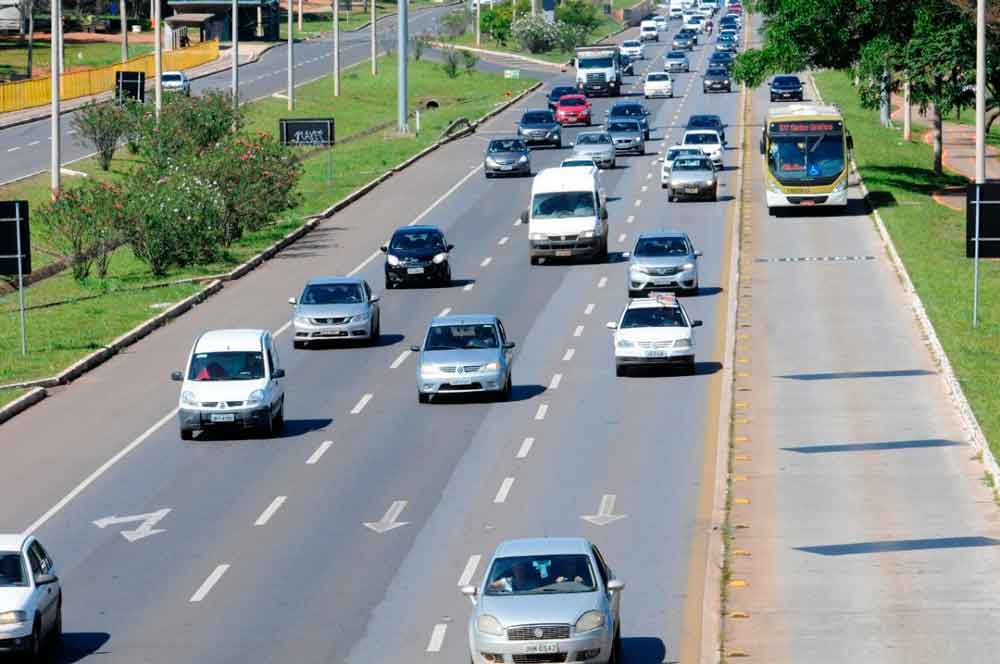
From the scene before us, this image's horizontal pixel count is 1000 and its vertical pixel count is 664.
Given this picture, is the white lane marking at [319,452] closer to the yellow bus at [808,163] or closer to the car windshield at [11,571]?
the car windshield at [11,571]

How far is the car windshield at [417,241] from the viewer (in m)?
54.5

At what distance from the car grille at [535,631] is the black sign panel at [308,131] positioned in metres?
56.8

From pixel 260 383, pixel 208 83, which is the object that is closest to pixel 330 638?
pixel 260 383

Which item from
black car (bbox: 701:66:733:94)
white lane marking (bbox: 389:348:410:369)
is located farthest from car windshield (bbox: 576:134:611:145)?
white lane marking (bbox: 389:348:410:369)

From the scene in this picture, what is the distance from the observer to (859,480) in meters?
30.5

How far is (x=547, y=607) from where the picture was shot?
19688 millimetres

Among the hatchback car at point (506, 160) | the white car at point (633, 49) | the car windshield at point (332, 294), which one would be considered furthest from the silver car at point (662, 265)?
the white car at point (633, 49)

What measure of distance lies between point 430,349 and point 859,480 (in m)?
10.9

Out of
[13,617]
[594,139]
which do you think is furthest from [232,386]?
[594,139]

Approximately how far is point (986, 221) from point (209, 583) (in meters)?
23.8

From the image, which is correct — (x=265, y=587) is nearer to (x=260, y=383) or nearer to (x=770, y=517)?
(x=770, y=517)

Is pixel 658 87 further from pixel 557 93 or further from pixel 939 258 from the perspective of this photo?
pixel 939 258

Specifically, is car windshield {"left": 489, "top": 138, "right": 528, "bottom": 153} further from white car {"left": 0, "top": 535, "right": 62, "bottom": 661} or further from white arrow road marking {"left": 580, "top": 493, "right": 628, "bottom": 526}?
white car {"left": 0, "top": 535, "right": 62, "bottom": 661}

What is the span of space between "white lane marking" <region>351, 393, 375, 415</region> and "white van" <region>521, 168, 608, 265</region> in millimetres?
Result: 18339
